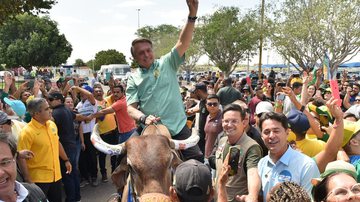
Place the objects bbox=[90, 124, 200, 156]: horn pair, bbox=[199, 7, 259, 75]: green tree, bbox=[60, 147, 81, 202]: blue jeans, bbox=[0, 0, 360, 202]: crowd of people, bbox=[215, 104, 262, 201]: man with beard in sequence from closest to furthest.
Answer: bbox=[0, 0, 360, 202]: crowd of people
bbox=[215, 104, 262, 201]: man with beard
bbox=[90, 124, 200, 156]: horn pair
bbox=[60, 147, 81, 202]: blue jeans
bbox=[199, 7, 259, 75]: green tree

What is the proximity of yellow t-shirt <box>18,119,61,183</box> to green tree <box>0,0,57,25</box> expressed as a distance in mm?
11241

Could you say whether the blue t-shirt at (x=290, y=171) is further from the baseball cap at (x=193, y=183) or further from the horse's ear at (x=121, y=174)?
the horse's ear at (x=121, y=174)

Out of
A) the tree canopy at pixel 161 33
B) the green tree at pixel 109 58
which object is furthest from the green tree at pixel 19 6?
the green tree at pixel 109 58

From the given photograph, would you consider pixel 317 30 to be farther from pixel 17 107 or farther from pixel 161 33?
pixel 161 33

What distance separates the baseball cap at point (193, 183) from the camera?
2.57 meters

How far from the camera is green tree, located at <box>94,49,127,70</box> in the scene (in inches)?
3354

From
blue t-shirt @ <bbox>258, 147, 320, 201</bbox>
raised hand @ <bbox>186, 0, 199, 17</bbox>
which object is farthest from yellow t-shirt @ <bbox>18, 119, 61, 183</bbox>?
blue t-shirt @ <bbox>258, 147, 320, 201</bbox>

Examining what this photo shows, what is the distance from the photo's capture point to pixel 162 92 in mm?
4426

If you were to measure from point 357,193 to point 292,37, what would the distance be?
2945 centimetres

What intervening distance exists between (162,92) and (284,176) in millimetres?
1801

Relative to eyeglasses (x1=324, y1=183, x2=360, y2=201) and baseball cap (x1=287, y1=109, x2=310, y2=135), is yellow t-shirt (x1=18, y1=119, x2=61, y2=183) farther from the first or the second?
eyeglasses (x1=324, y1=183, x2=360, y2=201)

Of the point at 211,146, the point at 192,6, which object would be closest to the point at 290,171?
the point at 192,6

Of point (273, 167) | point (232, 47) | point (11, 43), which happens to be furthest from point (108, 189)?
point (11, 43)

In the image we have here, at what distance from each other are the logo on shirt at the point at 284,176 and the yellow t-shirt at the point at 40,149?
3.80m
